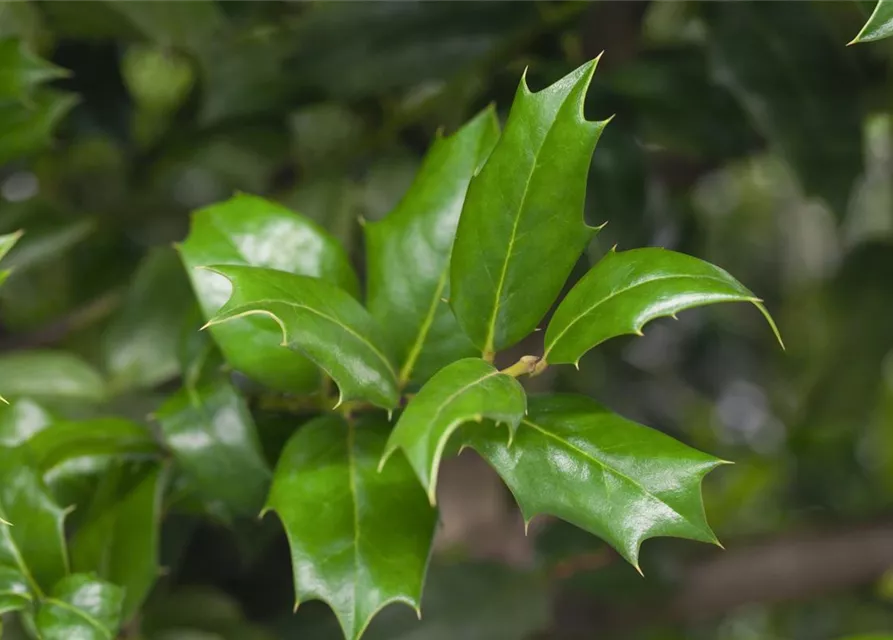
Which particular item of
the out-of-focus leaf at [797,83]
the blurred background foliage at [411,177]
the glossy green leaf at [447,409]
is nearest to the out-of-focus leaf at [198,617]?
the blurred background foliage at [411,177]

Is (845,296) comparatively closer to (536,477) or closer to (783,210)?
(783,210)

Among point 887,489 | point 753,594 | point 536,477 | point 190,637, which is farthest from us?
point 887,489

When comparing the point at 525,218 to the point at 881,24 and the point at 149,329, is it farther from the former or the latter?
the point at 149,329

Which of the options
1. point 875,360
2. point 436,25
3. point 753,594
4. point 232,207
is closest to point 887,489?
point 875,360

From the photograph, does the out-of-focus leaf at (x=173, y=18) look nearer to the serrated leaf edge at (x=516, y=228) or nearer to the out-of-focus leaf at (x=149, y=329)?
the out-of-focus leaf at (x=149, y=329)

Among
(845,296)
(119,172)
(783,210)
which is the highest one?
(119,172)

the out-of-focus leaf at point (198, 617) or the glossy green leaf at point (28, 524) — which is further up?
the glossy green leaf at point (28, 524)
